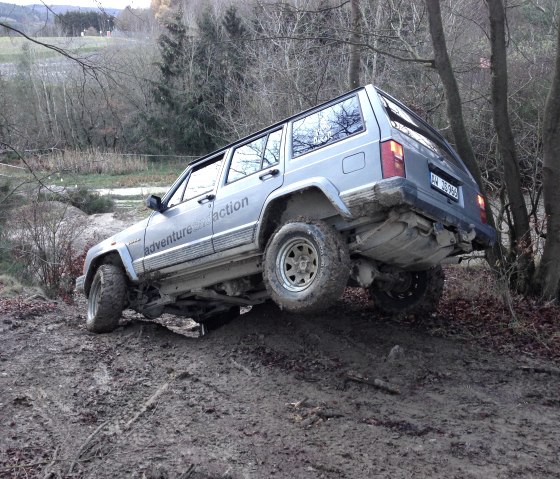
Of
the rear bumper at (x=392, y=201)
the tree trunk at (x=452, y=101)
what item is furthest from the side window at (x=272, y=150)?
the tree trunk at (x=452, y=101)

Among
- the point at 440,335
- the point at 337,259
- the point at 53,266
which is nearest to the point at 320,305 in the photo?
the point at 337,259

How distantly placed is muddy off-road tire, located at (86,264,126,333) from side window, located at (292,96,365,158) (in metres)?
3.30

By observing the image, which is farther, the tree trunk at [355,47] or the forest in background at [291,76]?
the tree trunk at [355,47]

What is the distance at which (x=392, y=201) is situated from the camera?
4441mm

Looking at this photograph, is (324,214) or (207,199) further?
(207,199)

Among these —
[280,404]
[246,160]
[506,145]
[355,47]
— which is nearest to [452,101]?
[506,145]

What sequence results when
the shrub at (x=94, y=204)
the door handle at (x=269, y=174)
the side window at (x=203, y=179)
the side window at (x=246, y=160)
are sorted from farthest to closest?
the shrub at (x=94, y=204) < the side window at (x=203, y=179) < the side window at (x=246, y=160) < the door handle at (x=269, y=174)

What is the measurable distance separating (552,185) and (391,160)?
338 cm

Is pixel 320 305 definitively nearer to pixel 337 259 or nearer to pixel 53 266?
pixel 337 259

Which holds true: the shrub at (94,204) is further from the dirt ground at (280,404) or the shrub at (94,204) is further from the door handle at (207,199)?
the door handle at (207,199)

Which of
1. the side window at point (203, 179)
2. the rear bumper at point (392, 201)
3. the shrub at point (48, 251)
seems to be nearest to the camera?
the rear bumper at point (392, 201)

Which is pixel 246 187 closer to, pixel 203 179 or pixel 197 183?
pixel 203 179

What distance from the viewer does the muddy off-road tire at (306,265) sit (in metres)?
4.69

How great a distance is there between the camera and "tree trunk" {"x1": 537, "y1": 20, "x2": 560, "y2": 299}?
689 centimetres
